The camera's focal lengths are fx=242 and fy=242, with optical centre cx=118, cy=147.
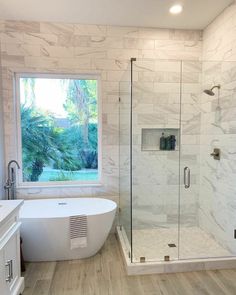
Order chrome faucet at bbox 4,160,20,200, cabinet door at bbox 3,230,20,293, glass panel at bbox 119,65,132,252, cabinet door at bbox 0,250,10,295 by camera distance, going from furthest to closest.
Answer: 1. chrome faucet at bbox 4,160,20,200
2. glass panel at bbox 119,65,132,252
3. cabinet door at bbox 3,230,20,293
4. cabinet door at bbox 0,250,10,295

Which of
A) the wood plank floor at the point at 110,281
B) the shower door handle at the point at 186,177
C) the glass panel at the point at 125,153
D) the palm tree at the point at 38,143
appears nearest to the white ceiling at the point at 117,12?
the glass panel at the point at 125,153

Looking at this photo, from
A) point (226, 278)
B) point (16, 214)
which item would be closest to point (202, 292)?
point (226, 278)

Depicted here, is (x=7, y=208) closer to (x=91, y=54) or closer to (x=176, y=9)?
(x=91, y=54)

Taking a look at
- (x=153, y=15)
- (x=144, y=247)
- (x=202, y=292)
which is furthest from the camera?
(x=153, y=15)

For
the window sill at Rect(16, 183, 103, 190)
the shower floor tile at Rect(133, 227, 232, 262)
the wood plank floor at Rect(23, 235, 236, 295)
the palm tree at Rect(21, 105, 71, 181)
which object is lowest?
the wood plank floor at Rect(23, 235, 236, 295)

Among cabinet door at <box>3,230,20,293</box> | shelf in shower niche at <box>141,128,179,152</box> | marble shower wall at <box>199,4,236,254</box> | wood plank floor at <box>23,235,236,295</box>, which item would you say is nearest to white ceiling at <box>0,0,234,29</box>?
marble shower wall at <box>199,4,236,254</box>

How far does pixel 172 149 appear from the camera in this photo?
11.7ft

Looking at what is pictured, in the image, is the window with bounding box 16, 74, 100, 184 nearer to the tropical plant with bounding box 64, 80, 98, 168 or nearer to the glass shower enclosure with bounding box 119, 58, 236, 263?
the tropical plant with bounding box 64, 80, 98, 168

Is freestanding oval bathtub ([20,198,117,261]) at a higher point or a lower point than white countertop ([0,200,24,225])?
lower

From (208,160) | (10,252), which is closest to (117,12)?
(208,160)

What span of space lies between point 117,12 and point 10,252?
2896 millimetres

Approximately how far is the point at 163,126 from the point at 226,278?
2005 mm

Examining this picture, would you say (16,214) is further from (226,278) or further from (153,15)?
(153,15)

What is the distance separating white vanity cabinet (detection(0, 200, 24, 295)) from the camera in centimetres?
172
